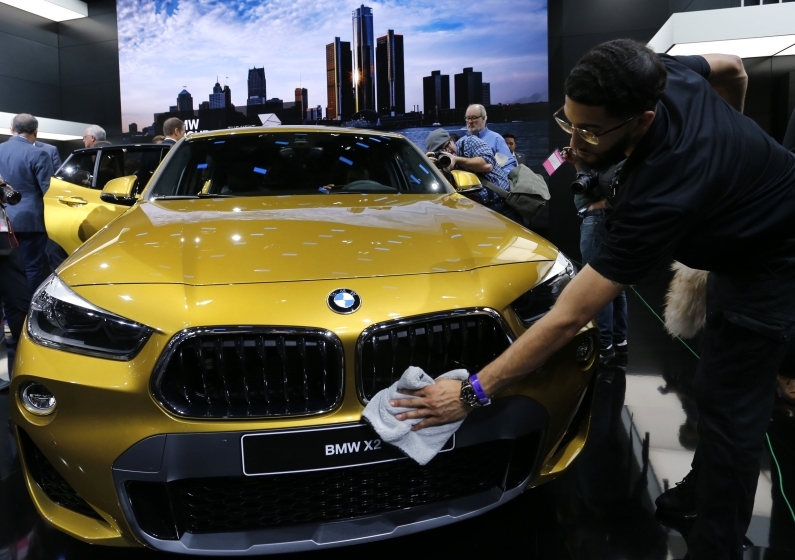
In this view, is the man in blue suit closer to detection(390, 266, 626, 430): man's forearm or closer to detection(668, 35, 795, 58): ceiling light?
detection(390, 266, 626, 430): man's forearm

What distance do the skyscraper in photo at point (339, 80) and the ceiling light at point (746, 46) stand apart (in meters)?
5.07

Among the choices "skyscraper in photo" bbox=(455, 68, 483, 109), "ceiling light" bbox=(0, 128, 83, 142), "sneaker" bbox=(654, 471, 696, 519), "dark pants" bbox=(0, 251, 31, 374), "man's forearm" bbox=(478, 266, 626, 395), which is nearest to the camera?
"man's forearm" bbox=(478, 266, 626, 395)

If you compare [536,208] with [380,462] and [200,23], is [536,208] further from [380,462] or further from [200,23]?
[200,23]

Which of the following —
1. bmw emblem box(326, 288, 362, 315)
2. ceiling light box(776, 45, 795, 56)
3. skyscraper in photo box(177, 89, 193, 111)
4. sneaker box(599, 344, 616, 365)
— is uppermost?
skyscraper in photo box(177, 89, 193, 111)

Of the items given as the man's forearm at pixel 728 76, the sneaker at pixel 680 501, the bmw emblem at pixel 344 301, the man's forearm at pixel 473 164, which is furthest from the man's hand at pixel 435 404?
the man's forearm at pixel 473 164

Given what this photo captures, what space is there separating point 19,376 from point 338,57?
8.37 metres

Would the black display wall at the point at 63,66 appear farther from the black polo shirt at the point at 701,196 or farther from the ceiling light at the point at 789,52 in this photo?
the black polo shirt at the point at 701,196

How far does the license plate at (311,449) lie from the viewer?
1400 millimetres

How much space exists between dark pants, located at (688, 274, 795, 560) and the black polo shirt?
0.24ft

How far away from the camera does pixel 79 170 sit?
14.6ft

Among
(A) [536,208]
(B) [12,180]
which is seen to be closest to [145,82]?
(B) [12,180]

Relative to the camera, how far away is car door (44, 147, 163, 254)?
370 cm

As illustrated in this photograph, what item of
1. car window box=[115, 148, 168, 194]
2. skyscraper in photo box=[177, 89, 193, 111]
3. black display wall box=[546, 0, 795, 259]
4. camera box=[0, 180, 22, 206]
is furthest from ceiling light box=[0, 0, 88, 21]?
camera box=[0, 180, 22, 206]

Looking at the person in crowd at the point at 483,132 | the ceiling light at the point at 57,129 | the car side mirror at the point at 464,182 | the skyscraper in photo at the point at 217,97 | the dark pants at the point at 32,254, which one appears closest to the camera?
the car side mirror at the point at 464,182
